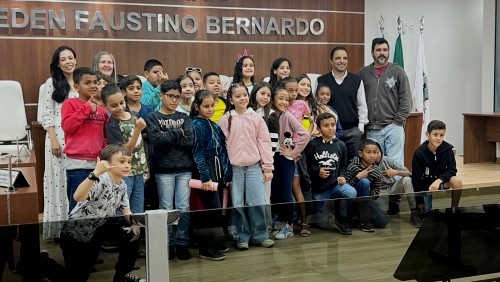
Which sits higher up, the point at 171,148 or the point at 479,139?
the point at 171,148

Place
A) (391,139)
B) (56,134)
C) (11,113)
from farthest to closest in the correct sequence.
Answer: (11,113) < (391,139) < (56,134)

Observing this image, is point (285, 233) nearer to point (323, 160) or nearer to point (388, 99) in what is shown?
point (323, 160)

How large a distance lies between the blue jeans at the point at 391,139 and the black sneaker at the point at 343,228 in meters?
2.74

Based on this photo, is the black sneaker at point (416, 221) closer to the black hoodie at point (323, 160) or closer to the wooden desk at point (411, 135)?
the black hoodie at point (323, 160)

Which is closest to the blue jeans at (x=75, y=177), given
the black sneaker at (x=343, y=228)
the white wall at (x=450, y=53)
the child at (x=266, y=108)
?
the child at (x=266, y=108)

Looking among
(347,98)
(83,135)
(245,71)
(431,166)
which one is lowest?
(431,166)

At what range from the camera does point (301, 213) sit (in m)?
2.44

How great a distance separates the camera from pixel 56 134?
4.41 metres

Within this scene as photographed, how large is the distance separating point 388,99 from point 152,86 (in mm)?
2057

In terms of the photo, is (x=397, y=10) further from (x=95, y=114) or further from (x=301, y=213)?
(x=301, y=213)

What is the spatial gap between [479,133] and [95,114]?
6589 mm

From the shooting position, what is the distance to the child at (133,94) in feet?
13.8

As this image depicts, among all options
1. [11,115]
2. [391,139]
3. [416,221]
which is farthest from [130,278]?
[11,115]

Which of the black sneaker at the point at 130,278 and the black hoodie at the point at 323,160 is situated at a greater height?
the black hoodie at the point at 323,160
